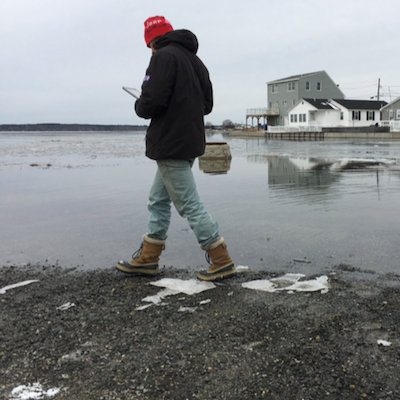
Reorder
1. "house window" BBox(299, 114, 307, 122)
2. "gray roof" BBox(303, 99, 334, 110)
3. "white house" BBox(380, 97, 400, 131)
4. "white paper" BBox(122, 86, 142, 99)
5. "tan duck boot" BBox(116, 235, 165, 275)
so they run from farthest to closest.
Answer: "house window" BBox(299, 114, 307, 122), "gray roof" BBox(303, 99, 334, 110), "white house" BBox(380, 97, 400, 131), "white paper" BBox(122, 86, 142, 99), "tan duck boot" BBox(116, 235, 165, 275)

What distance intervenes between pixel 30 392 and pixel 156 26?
2.71 meters

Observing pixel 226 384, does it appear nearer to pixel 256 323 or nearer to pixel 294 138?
pixel 256 323

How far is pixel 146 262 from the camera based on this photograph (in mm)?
3521

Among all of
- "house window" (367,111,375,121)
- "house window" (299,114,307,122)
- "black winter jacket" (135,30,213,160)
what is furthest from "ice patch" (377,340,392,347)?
"house window" (367,111,375,121)

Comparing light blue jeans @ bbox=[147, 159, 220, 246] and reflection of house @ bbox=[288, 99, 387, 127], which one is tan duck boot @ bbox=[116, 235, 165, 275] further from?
reflection of house @ bbox=[288, 99, 387, 127]

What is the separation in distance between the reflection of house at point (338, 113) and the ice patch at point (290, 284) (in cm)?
5688

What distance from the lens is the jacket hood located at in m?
3.25

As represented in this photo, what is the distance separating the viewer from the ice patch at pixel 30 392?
187cm

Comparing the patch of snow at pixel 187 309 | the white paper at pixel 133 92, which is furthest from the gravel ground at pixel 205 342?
the white paper at pixel 133 92

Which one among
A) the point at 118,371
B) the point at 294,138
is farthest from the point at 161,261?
the point at 294,138

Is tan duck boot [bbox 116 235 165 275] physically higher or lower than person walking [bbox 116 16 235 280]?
lower

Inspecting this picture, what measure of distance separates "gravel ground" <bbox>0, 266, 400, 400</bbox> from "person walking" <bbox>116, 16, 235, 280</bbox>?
0.29 meters

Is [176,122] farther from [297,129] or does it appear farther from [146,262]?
[297,129]

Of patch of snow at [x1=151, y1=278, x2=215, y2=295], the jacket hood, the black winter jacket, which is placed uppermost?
the jacket hood
